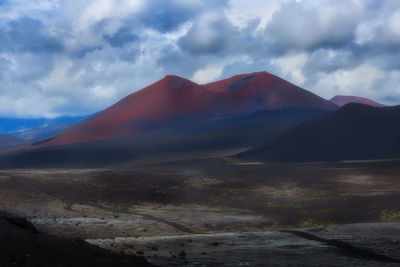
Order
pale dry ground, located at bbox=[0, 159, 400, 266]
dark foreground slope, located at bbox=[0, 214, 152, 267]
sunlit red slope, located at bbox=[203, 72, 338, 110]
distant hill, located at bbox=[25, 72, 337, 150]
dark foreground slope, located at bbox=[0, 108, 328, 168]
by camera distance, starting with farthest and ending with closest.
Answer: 1. sunlit red slope, located at bbox=[203, 72, 338, 110]
2. distant hill, located at bbox=[25, 72, 337, 150]
3. dark foreground slope, located at bbox=[0, 108, 328, 168]
4. pale dry ground, located at bbox=[0, 159, 400, 266]
5. dark foreground slope, located at bbox=[0, 214, 152, 267]

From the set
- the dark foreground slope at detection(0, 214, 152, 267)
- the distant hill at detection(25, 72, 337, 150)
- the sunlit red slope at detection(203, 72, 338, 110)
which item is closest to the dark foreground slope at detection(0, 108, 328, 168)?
the distant hill at detection(25, 72, 337, 150)

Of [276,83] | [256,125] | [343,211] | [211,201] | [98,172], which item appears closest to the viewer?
[343,211]

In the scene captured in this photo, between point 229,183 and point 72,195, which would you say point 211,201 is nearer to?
point 229,183

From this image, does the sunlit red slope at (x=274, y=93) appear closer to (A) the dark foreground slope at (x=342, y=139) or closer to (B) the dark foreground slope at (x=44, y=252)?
(A) the dark foreground slope at (x=342, y=139)

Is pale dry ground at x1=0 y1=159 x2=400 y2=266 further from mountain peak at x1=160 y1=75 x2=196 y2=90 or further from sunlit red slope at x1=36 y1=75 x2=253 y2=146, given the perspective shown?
mountain peak at x1=160 y1=75 x2=196 y2=90

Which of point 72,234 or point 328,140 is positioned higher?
point 328,140

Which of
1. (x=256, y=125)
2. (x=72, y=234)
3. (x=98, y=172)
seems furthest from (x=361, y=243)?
(x=256, y=125)
